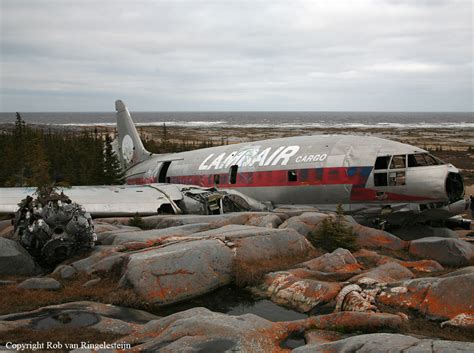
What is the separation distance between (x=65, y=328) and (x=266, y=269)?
251 inches

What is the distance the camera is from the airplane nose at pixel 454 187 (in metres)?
20.7

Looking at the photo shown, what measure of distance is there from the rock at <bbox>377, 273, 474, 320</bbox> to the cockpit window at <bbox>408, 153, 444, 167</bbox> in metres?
10.9

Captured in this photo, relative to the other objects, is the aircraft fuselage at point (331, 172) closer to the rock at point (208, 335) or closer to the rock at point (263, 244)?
the rock at point (263, 244)

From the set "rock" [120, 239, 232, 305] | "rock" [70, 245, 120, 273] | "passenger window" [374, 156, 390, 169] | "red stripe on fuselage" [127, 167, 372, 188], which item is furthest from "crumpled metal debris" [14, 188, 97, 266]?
"passenger window" [374, 156, 390, 169]

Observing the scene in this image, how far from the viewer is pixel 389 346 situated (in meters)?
7.34

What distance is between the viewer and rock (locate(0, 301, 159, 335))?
997 centimetres

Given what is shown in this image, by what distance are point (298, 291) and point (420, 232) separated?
1291cm

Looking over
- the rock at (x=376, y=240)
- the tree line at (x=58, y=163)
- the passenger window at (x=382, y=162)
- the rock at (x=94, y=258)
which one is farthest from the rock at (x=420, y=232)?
the tree line at (x=58, y=163)

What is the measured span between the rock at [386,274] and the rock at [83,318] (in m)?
5.80

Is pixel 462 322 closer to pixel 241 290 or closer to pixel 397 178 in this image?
pixel 241 290

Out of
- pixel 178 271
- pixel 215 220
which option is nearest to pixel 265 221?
pixel 215 220

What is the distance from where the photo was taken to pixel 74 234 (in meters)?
15.5

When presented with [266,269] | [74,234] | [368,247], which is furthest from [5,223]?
[368,247]

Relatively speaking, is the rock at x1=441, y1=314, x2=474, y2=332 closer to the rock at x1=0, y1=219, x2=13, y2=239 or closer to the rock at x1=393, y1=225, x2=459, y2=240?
the rock at x1=393, y1=225, x2=459, y2=240
